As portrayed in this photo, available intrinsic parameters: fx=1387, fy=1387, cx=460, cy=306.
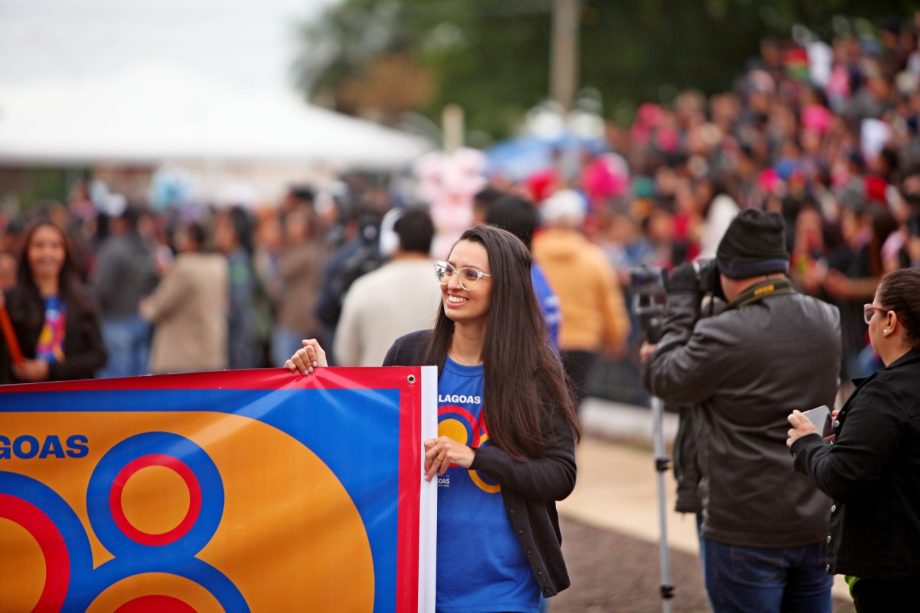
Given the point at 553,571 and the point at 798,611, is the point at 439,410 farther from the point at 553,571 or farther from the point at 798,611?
the point at 798,611

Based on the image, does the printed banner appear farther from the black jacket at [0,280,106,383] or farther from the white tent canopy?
the white tent canopy

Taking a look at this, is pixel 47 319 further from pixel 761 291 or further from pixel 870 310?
pixel 870 310

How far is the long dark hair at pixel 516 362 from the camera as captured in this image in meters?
4.18

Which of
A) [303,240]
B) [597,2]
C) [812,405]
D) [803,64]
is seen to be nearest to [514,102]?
[597,2]

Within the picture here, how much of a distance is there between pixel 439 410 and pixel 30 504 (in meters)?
1.35

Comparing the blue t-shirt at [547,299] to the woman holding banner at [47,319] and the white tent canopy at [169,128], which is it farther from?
the white tent canopy at [169,128]

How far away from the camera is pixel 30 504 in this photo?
14.6 feet

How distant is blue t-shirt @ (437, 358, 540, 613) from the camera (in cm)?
415

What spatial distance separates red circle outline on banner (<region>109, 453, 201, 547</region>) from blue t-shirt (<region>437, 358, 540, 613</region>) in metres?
0.78

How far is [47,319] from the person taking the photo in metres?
7.43

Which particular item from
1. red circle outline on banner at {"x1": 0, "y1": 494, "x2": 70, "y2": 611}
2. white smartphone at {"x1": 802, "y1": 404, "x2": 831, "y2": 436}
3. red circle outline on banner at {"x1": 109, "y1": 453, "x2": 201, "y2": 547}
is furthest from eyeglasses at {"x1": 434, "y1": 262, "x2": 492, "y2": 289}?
red circle outline on banner at {"x1": 0, "y1": 494, "x2": 70, "y2": 611}

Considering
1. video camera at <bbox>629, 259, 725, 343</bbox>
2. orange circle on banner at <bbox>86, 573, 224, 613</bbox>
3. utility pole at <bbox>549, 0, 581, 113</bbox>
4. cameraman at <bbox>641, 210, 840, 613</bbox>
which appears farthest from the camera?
utility pole at <bbox>549, 0, 581, 113</bbox>

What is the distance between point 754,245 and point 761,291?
0.56ft

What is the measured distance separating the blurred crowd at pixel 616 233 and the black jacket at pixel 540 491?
6.95ft
